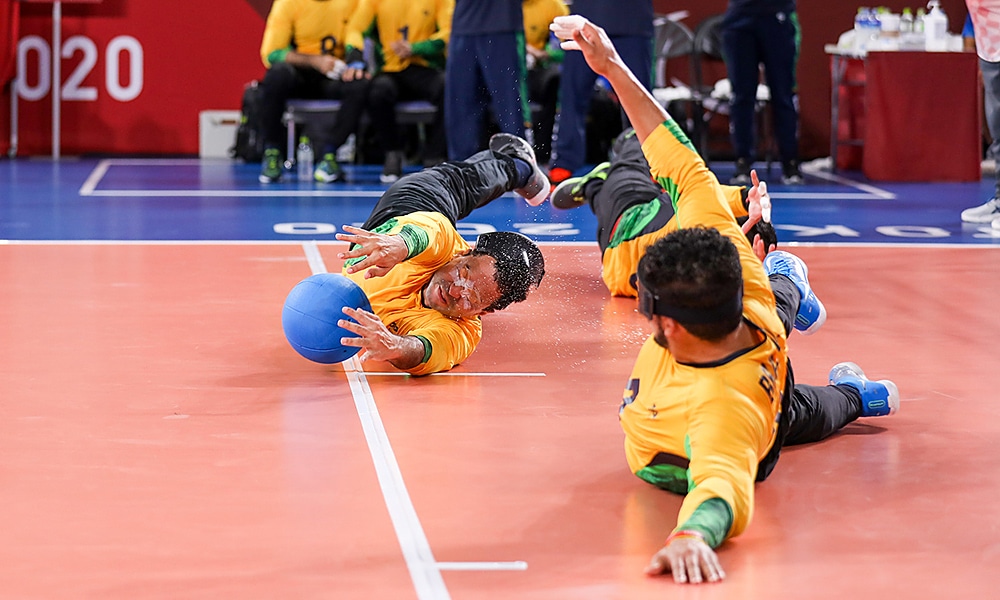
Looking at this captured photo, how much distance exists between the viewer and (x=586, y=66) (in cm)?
959

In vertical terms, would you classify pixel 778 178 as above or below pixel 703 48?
below

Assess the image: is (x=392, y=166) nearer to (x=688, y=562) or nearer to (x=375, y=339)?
(x=375, y=339)

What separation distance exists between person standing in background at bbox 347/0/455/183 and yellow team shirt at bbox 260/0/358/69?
108mm

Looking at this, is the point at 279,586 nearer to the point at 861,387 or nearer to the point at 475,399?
the point at 475,399

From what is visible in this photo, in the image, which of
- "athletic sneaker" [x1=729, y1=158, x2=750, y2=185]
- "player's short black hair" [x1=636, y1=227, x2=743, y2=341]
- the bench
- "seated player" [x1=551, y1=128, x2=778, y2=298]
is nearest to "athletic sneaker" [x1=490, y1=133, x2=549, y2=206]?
"seated player" [x1=551, y1=128, x2=778, y2=298]

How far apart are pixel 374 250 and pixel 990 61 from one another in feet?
17.9

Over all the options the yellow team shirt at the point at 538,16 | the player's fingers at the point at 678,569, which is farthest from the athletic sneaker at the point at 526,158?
the yellow team shirt at the point at 538,16

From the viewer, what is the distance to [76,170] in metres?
11.7

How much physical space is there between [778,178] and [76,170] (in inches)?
241

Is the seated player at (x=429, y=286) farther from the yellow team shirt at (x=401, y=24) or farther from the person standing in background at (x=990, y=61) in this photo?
the yellow team shirt at (x=401, y=24)

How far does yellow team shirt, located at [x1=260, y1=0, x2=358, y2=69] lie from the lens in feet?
36.1

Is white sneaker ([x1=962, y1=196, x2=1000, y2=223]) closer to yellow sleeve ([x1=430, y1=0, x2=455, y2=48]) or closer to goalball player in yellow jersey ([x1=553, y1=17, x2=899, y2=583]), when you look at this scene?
yellow sleeve ([x1=430, y1=0, x2=455, y2=48])

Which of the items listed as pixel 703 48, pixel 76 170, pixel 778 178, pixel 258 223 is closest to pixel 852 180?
pixel 778 178

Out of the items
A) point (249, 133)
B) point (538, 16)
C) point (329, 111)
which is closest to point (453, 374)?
point (329, 111)
